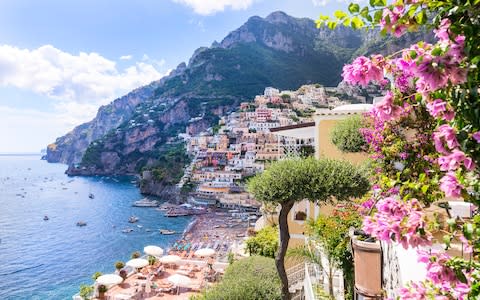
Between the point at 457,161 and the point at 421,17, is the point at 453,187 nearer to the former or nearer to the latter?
the point at 457,161

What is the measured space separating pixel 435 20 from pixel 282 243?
6.93 metres

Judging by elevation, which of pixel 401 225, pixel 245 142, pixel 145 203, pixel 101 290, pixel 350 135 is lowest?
pixel 145 203

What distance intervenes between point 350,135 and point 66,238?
4059 centimetres

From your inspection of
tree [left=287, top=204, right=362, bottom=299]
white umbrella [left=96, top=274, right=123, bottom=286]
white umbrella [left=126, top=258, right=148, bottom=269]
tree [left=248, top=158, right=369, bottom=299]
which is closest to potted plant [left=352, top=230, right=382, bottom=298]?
tree [left=287, top=204, right=362, bottom=299]

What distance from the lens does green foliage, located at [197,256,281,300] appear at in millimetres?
8555

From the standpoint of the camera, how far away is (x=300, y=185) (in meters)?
7.74

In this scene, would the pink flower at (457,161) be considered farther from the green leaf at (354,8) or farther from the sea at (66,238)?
the sea at (66,238)

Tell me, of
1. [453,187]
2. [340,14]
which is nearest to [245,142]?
[340,14]

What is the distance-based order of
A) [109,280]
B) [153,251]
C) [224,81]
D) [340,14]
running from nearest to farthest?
[340,14], [109,280], [153,251], [224,81]

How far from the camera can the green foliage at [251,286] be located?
8555 mm

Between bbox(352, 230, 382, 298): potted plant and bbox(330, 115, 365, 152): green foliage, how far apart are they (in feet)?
15.9

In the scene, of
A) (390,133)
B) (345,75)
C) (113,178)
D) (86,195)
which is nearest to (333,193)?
(390,133)

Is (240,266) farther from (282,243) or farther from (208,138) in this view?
(208,138)

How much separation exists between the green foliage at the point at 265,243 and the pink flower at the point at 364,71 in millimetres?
11983
